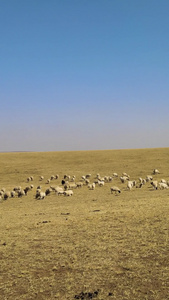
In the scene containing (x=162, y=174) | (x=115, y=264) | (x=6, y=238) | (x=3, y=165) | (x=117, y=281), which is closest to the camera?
(x=117, y=281)

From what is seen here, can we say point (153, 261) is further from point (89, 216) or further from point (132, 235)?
point (89, 216)

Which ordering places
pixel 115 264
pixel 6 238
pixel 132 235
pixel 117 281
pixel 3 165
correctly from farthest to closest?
pixel 3 165 < pixel 6 238 < pixel 132 235 < pixel 115 264 < pixel 117 281

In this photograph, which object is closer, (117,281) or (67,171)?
(117,281)

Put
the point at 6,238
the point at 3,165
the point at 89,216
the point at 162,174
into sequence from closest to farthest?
the point at 6,238
the point at 89,216
the point at 162,174
the point at 3,165

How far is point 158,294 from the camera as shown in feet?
22.4

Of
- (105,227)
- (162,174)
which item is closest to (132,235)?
(105,227)

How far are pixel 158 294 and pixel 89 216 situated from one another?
7942mm

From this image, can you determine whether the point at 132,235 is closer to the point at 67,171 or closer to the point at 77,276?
the point at 77,276

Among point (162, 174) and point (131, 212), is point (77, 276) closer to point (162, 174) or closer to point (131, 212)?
point (131, 212)

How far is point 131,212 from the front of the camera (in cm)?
1486

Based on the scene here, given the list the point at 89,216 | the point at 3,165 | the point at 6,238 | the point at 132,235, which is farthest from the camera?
the point at 3,165

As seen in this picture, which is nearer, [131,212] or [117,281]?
[117,281]

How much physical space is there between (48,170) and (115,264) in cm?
3892

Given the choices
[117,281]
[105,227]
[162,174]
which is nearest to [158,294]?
[117,281]
